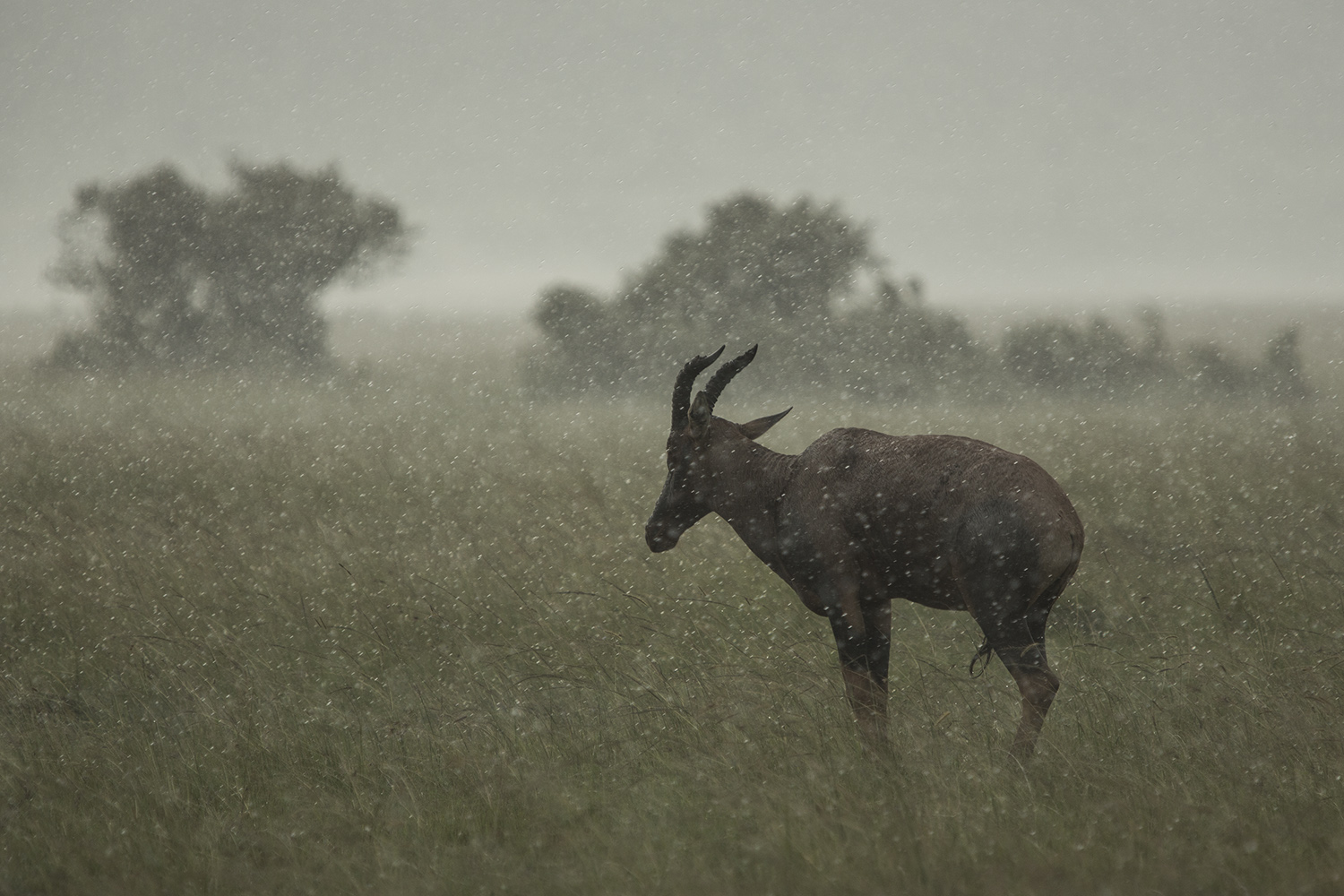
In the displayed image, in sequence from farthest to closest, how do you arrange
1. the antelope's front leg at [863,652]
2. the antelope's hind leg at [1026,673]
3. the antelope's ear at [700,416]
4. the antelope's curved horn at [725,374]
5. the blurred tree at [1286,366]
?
the blurred tree at [1286,366] < the antelope's ear at [700,416] < the antelope's front leg at [863,652] < the antelope's curved horn at [725,374] < the antelope's hind leg at [1026,673]

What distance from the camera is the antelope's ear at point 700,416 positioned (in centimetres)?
559

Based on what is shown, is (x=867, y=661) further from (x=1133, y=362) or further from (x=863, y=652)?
(x=1133, y=362)

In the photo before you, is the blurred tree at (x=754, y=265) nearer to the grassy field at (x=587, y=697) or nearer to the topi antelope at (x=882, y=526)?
the grassy field at (x=587, y=697)

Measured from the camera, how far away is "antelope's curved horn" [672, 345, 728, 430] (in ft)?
17.2

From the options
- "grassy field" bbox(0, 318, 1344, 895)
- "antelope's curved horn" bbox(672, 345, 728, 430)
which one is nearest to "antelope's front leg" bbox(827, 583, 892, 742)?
"grassy field" bbox(0, 318, 1344, 895)

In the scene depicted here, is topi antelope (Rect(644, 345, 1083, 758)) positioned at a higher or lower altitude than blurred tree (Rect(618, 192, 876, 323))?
lower

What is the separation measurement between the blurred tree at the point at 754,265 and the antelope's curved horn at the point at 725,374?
1889 centimetres

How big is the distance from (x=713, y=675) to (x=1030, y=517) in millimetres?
2201

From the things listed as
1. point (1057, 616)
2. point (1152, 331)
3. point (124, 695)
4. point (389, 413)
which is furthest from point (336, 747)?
point (1152, 331)

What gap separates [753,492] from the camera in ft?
19.2

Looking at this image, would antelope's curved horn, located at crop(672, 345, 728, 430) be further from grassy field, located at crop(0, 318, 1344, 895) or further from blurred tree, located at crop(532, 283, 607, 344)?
blurred tree, located at crop(532, 283, 607, 344)

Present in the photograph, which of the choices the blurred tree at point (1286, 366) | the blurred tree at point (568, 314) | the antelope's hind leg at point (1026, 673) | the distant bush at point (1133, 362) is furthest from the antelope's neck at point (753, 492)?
the blurred tree at point (1286, 366)

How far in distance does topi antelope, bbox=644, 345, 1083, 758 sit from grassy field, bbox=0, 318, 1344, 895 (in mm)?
413

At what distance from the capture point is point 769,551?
5.79 metres
